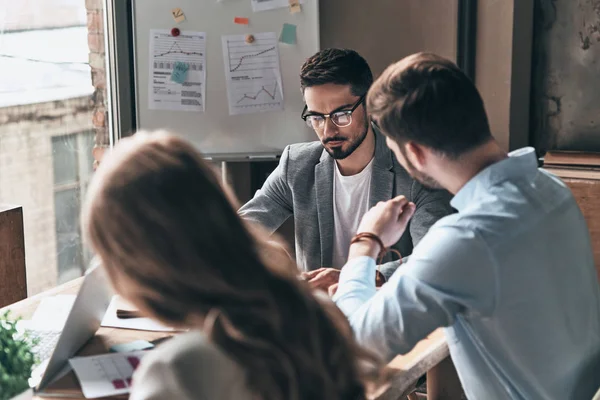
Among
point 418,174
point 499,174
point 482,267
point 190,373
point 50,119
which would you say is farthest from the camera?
point 50,119

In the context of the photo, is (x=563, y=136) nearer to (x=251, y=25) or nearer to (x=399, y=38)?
(x=399, y=38)

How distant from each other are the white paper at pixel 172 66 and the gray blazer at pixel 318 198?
851mm

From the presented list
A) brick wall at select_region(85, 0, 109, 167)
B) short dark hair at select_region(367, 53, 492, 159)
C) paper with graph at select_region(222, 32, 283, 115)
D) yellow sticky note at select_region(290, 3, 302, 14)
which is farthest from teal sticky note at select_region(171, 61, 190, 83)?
short dark hair at select_region(367, 53, 492, 159)

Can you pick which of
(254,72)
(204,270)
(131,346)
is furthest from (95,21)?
(204,270)

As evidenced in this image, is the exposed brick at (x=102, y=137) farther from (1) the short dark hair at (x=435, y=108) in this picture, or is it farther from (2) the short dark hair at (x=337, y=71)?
(1) the short dark hair at (x=435, y=108)

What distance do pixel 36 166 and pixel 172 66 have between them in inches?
48.1

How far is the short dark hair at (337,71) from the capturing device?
2447mm

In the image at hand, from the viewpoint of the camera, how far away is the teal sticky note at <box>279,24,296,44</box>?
3.24 meters

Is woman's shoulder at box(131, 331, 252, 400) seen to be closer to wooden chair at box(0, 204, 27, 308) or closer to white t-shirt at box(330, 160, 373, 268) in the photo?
white t-shirt at box(330, 160, 373, 268)

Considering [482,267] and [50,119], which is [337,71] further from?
[50,119]

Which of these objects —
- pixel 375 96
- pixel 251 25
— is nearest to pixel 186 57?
pixel 251 25

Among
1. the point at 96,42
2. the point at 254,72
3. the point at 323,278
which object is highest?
the point at 96,42

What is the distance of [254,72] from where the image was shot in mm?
3281

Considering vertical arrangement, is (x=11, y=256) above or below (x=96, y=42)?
below
